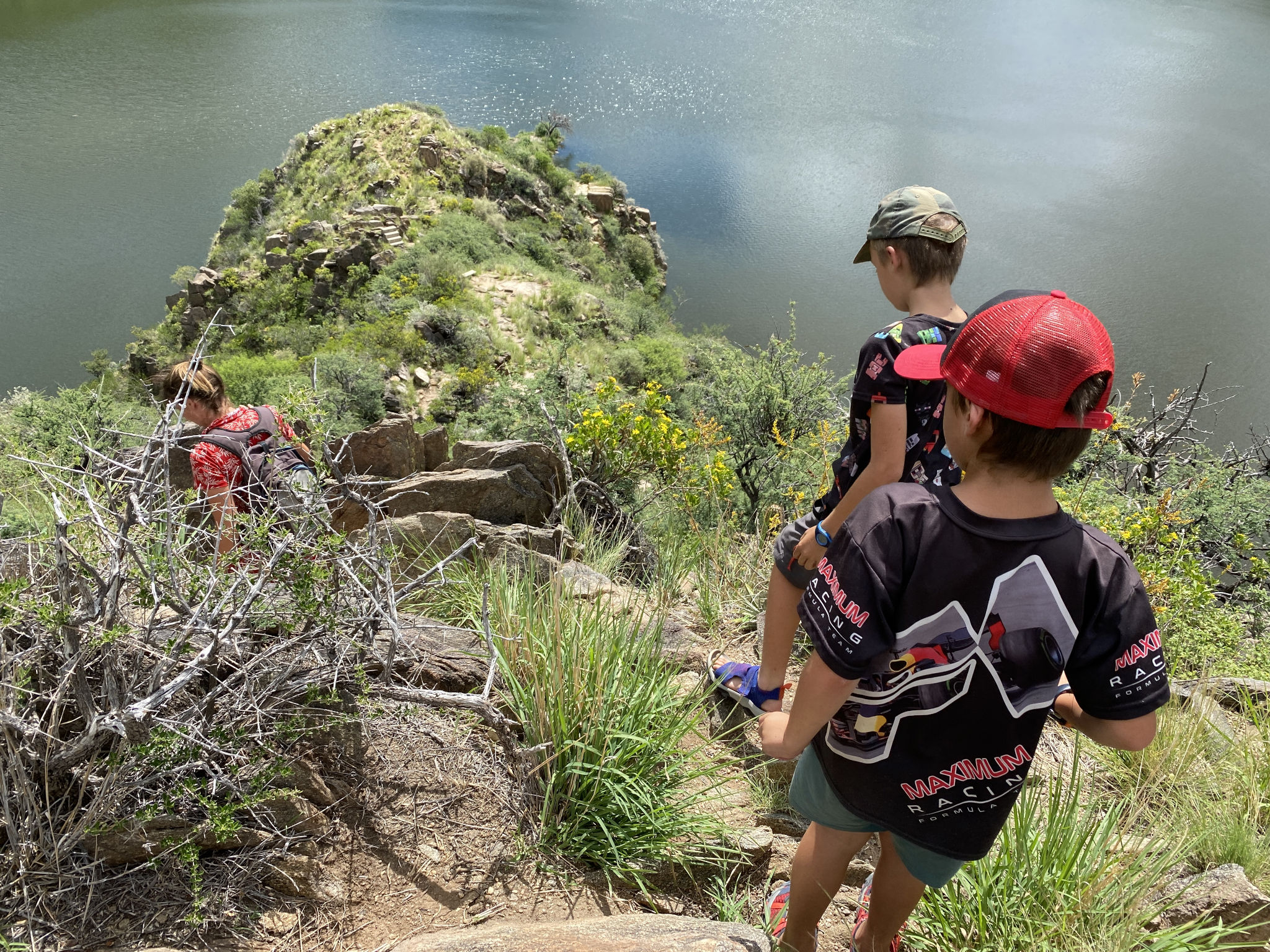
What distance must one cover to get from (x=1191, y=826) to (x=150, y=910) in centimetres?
239

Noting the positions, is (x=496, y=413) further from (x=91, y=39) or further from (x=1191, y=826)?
(x=91, y=39)

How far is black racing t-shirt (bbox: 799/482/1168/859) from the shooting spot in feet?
3.40

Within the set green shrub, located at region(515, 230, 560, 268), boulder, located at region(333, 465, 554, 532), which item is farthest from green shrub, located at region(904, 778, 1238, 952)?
green shrub, located at region(515, 230, 560, 268)

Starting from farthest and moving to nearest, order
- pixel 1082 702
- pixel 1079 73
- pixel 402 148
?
1. pixel 1079 73
2. pixel 402 148
3. pixel 1082 702

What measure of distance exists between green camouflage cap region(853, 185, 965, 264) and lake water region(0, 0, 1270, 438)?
16.7 m

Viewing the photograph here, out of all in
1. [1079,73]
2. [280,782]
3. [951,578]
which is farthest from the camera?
[1079,73]

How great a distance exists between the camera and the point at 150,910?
138cm

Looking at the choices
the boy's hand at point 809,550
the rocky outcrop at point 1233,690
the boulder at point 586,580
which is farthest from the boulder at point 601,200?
the boy's hand at point 809,550

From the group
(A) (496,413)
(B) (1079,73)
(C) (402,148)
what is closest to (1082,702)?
(A) (496,413)

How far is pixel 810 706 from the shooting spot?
45.3 inches

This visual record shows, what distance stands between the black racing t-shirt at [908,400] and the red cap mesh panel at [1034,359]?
46 centimetres

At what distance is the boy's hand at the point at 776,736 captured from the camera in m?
1.22

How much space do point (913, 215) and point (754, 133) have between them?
31977 mm

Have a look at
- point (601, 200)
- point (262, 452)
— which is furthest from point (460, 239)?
point (262, 452)
